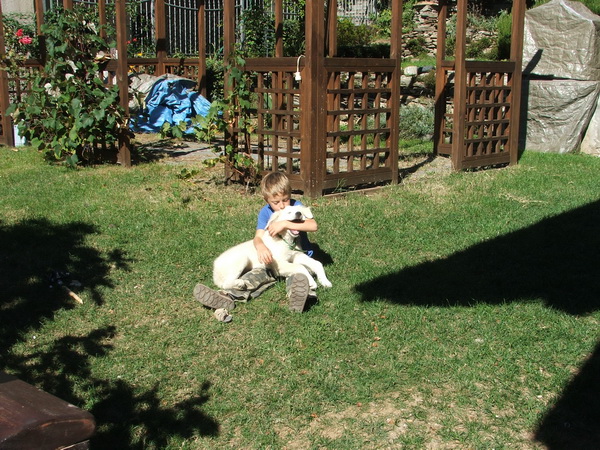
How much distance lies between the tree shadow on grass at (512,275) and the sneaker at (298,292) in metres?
0.49

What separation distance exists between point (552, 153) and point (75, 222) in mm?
7248

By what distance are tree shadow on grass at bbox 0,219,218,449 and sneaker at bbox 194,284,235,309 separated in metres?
0.58

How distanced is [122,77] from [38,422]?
25.6 ft

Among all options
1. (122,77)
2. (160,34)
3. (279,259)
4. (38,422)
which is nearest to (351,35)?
(160,34)

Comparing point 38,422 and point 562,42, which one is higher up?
point 562,42

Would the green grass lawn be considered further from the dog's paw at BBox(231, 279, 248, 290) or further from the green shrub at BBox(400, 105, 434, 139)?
the green shrub at BBox(400, 105, 434, 139)

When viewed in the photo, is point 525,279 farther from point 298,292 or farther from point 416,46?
point 416,46

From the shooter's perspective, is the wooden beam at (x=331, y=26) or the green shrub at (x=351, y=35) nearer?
the wooden beam at (x=331, y=26)

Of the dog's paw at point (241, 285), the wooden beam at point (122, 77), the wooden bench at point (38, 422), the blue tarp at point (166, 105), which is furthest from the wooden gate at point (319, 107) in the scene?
the wooden bench at point (38, 422)

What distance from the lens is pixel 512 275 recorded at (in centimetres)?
522

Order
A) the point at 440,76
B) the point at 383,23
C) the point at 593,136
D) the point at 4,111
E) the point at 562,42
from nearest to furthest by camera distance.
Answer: the point at 440,76 → the point at 593,136 → the point at 4,111 → the point at 562,42 → the point at 383,23

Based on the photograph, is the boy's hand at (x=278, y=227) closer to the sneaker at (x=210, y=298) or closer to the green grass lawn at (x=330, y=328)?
the green grass lawn at (x=330, y=328)

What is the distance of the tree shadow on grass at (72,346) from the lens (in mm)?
3387

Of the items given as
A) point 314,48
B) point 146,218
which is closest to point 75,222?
point 146,218
